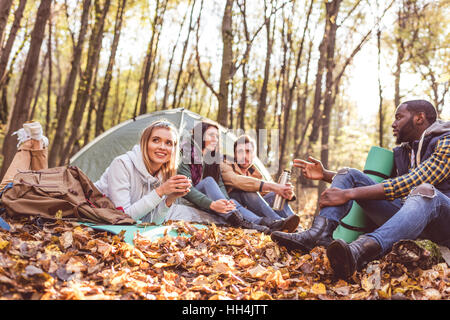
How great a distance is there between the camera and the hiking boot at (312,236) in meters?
2.82

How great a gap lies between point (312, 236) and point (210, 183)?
2057mm

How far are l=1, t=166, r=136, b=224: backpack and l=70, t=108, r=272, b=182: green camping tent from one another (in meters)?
2.62

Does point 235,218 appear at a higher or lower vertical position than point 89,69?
lower

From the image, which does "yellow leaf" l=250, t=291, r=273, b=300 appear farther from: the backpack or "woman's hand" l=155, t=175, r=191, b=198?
the backpack

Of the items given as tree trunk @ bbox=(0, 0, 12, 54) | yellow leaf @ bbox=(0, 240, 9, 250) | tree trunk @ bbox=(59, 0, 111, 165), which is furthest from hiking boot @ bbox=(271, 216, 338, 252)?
tree trunk @ bbox=(59, 0, 111, 165)

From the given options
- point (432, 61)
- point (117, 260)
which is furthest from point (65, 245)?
point (432, 61)

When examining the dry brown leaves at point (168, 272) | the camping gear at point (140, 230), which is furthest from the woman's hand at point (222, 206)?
the dry brown leaves at point (168, 272)

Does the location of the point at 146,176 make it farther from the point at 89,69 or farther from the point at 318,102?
the point at 318,102

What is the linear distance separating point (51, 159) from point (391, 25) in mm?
10013

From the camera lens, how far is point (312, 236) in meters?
2.81

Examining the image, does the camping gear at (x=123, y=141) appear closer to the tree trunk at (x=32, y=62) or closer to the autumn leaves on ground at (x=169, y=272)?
the tree trunk at (x=32, y=62)

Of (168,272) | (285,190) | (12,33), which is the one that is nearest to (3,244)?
(168,272)

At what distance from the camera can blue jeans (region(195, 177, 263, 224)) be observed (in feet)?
14.1

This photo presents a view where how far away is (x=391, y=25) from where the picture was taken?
35.3 ft
